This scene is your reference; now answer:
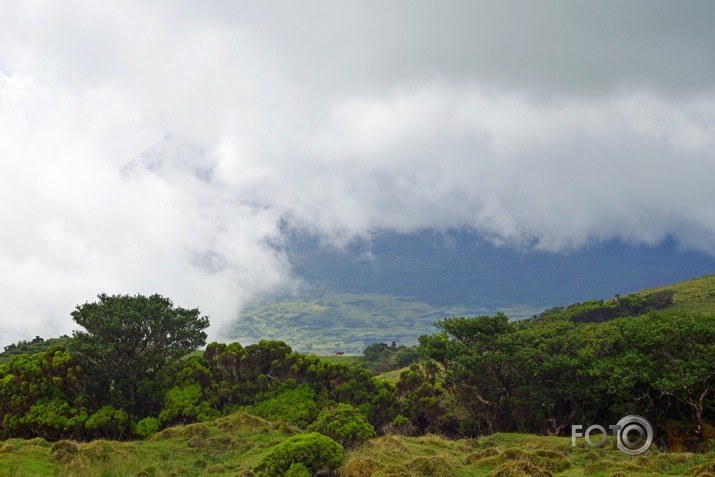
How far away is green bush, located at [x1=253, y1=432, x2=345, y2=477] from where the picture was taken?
16344 mm

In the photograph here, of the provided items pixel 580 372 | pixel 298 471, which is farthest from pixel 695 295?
pixel 298 471

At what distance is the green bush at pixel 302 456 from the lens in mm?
16344

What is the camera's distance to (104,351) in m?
30.7

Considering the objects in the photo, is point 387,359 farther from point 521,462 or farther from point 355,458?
point 521,462

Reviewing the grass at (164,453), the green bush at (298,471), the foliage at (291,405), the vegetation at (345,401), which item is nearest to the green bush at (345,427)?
the vegetation at (345,401)

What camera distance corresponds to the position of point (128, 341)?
3253cm

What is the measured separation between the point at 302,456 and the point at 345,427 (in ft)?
22.9

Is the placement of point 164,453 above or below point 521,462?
above

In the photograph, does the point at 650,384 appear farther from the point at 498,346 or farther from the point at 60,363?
the point at 60,363
